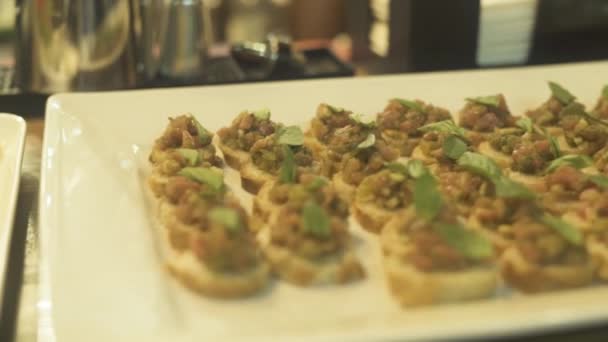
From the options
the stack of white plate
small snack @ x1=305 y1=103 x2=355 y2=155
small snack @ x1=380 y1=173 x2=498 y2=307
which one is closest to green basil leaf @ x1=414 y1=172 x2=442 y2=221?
small snack @ x1=380 y1=173 x2=498 y2=307

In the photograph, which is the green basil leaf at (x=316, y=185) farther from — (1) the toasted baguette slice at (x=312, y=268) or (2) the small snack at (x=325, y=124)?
(2) the small snack at (x=325, y=124)

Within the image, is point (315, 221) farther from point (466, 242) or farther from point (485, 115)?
point (485, 115)

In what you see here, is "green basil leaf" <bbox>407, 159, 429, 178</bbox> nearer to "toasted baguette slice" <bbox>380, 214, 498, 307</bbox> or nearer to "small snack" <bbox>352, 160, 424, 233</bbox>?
"small snack" <bbox>352, 160, 424, 233</bbox>

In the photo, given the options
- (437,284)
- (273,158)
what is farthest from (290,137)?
(437,284)

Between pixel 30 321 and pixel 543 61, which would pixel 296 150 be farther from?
pixel 543 61

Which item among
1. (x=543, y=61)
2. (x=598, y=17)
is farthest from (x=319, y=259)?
(x=598, y=17)

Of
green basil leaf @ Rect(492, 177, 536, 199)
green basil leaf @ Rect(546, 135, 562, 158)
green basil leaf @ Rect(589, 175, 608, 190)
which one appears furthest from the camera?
green basil leaf @ Rect(546, 135, 562, 158)

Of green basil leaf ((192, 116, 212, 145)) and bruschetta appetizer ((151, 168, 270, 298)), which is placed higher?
green basil leaf ((192, 116, 212, 145))
